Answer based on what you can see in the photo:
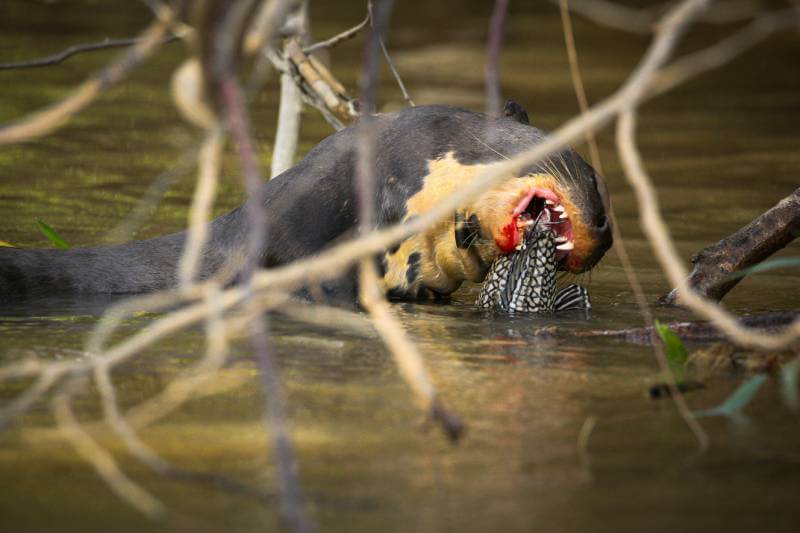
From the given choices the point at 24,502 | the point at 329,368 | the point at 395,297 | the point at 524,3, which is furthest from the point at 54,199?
the point at 524,3

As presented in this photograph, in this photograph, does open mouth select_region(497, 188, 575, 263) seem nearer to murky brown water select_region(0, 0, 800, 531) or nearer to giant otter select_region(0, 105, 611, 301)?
giant otter select_region(0, 105, 611, 301)

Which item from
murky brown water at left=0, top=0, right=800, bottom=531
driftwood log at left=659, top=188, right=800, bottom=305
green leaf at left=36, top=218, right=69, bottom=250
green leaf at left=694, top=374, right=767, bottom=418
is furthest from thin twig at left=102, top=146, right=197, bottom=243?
green leaf at left=694, top=374, right=767, bottom=418

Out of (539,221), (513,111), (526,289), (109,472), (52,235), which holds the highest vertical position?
(513,111)

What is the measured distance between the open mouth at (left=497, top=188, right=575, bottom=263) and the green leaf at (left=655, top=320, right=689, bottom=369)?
2.92ft

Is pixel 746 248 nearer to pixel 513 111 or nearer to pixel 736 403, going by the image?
pixel 513 111

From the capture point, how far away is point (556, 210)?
14.9 feet

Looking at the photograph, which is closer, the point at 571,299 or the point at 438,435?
the point at 438,435

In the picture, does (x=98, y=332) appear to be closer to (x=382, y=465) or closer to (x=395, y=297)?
(x=395, y=297)

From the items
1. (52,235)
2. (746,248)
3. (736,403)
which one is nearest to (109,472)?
(736,403)

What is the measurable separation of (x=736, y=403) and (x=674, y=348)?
51 cm

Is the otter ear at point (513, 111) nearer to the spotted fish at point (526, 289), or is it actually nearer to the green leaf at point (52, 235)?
the spotted fish at point (526, 289)

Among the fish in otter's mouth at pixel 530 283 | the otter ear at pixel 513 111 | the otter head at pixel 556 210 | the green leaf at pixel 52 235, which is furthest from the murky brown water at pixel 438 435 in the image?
the otter ear at pixel 513 111

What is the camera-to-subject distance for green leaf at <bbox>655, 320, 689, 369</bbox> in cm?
357

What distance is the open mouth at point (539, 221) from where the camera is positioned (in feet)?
14.7
